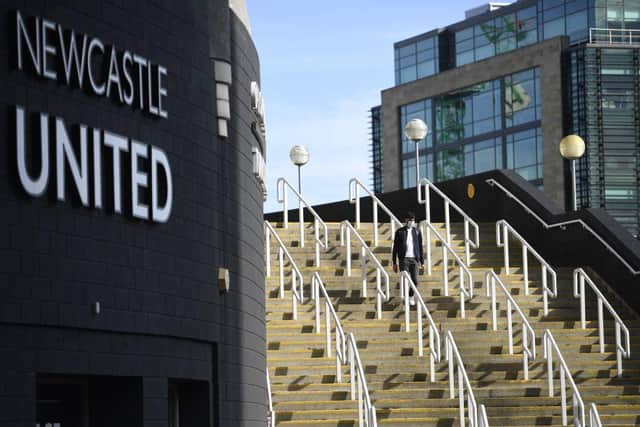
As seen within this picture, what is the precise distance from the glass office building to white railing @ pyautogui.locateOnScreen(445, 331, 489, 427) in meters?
46.0

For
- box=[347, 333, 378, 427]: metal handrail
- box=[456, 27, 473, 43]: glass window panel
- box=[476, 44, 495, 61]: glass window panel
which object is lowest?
box=[347, 333, 378, 427]: metal handrail

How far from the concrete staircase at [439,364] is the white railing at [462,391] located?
0.67 feet

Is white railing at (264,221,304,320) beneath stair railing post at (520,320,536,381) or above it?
above

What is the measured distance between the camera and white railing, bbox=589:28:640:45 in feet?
219

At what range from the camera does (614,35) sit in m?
67.1

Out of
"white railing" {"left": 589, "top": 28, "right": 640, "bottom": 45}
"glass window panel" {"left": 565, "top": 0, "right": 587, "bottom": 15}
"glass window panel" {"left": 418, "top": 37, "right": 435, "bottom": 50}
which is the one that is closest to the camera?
"white railing" {"left": 589, "top": 28, "right": 640, "bottom": 45}

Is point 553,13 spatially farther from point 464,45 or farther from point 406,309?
point 406,309

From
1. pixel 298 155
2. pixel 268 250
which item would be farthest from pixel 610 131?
pixel 268 250

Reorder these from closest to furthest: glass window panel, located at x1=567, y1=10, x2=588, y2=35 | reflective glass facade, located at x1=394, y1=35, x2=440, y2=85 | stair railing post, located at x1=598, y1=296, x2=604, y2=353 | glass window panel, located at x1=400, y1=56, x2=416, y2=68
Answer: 1. stair railing post, located at x1=598, y1=296, x2=604, y2=353
2. glass window panel, located at x1=567, y1=10, x2=588, y2=35
3. reflective glass facade, located at x1=394, y1=35, x2=440, y2=85
4. glass window panel, located at x1=400, y1=56, x2=416, y2=68

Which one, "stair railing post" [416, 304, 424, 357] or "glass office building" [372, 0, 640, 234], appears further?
"glass office building" [372, 0, 640, 234]

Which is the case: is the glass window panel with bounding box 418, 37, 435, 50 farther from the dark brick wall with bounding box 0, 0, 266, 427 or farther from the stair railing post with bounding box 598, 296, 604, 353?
the dark brick wall with bounding box 0, 0, 266, 427

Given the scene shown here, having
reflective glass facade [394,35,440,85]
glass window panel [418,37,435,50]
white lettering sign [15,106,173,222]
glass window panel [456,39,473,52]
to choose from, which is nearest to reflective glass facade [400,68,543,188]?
reflective glass facade [394,35,440,85]

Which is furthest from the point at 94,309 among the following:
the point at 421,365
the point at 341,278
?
the point at 341,278

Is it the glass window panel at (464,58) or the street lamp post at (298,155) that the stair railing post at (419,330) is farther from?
the glass window panel at (464,58)
